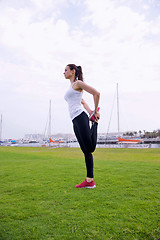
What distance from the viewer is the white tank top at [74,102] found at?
3.37 m

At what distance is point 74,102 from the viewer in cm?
340

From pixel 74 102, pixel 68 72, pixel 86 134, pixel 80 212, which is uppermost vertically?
pixel 68 72

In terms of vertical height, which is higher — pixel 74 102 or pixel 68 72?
pixel 68 72

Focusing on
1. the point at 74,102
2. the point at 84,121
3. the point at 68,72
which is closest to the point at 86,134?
the point at 84,121

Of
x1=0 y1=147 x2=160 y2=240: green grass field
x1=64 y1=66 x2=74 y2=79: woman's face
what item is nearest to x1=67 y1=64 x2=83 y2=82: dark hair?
x1=64 y1=66 x2=74 y2=79: woman's face

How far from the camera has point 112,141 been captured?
243 ft

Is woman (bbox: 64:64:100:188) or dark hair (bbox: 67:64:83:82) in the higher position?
dark hair (bbox: 67:64:83:82)

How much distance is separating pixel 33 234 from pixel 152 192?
1982 mm

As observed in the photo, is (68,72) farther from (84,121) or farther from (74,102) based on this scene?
(84,121)

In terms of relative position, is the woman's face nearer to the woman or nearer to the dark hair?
the dark hair

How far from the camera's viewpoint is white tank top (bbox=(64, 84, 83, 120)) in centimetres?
337

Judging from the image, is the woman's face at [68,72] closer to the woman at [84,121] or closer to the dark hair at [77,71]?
the dark hair at [77,71]

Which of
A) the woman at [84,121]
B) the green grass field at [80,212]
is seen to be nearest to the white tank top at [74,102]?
the woman at [84,121]

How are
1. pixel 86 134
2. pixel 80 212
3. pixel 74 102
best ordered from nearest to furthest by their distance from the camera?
pixel 80 212 < pixel 86 134 < pixel 74 102
